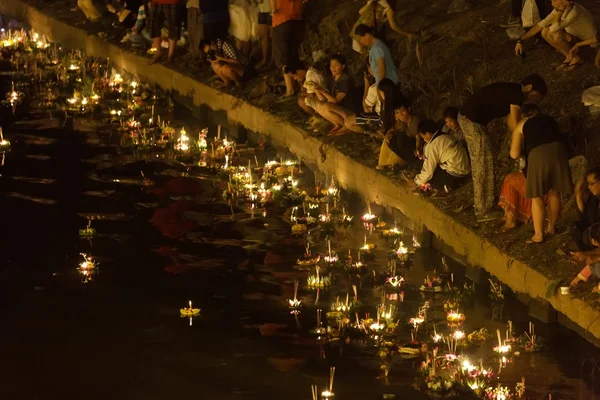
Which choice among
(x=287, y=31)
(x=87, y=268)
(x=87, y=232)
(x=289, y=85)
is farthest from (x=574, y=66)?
(x=87, y=268)

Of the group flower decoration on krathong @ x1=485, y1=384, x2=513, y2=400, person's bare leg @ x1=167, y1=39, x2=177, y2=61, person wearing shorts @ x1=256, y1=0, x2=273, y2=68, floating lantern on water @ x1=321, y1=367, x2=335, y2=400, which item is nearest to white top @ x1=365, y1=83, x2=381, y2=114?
person wearing shorts @ x1=256, y1=0, x2=273, y2=68

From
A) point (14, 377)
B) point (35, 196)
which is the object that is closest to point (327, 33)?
point (35, 196)

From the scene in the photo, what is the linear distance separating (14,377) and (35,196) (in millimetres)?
6007

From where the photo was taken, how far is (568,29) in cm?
1573

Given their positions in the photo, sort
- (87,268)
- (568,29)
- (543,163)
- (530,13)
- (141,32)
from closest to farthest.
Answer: (543,163)
(87,268)
(568,29)
(530,13)
(141,32)

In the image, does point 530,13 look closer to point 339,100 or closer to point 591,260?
point 339,100

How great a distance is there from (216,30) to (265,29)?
3.65ft

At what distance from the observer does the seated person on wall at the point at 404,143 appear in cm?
1593

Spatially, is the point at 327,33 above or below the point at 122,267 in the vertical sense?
above

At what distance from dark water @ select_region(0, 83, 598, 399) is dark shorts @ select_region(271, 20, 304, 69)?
2.61 meters

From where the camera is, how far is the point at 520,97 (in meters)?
13.8

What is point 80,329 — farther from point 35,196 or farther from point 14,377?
point 35,196

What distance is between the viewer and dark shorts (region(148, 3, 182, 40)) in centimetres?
2262

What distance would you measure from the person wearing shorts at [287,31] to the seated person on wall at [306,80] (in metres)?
0.18
